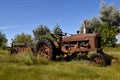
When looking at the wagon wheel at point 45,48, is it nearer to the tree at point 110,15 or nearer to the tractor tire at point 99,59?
the tractor tire at point 99,59

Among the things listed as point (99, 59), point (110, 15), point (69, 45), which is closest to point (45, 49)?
point (69, 45)

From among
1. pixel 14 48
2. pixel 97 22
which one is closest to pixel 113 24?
pixel 97 22

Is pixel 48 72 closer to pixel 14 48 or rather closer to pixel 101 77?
pixel 101 77

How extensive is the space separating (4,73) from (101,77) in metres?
2.70

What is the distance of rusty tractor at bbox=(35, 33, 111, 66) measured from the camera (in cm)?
1190

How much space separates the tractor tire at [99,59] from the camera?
34.1 ft

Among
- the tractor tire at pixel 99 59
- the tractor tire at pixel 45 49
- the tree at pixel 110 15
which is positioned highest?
the tree at pixel 110 15

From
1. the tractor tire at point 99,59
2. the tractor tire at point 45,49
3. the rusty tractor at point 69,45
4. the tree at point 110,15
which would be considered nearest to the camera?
the tractor tire at point 99,59

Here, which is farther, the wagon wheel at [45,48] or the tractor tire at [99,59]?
the wagon wheel at [45,48]

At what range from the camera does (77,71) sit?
8.00 meters

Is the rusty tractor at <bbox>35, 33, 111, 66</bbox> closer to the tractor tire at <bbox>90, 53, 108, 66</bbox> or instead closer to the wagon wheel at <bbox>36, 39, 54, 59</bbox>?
the wagon wheel at <bbox>36, 39, 54, 59</bbox>

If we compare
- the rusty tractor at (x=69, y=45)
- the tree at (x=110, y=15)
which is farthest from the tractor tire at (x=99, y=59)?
the tree at (x=110, y=15)

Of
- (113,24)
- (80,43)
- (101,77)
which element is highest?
(113,24)

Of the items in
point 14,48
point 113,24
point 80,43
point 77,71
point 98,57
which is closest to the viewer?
point 77,71
